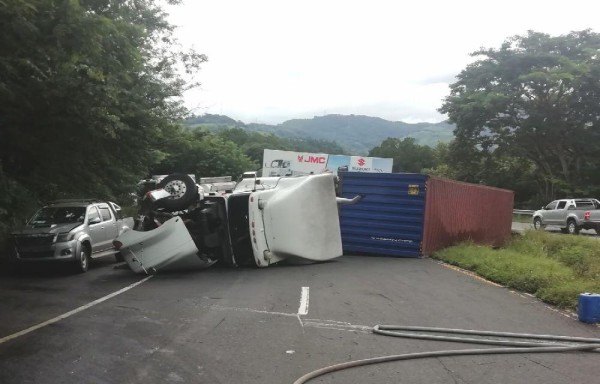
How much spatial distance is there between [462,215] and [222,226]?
952 centimetres

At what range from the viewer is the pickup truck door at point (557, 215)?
29828mm

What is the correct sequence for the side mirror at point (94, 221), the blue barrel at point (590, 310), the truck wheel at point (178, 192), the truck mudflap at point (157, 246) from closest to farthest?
the blue barrel at point (590, 310) < the truck mudflap at point (157, 246) < the truck wheel at point (178, 192) < the side mirror at point (94, 221)

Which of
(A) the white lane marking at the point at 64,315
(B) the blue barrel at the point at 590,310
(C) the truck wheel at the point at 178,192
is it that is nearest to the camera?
(A) the white lane marking at the point at 64,315

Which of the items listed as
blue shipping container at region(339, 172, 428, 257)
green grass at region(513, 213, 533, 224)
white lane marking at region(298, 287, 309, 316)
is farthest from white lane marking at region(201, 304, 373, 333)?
green grass at region(513, 213, 533, 224)

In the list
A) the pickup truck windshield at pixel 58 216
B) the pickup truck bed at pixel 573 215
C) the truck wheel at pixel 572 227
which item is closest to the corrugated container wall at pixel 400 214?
the pickup truck windshield at pixel 58 216

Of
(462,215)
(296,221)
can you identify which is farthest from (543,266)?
(462,215)

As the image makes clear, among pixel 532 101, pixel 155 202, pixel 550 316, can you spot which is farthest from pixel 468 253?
pixel 532 101

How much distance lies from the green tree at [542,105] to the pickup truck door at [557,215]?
434 inches

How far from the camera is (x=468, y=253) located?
15.5 metres

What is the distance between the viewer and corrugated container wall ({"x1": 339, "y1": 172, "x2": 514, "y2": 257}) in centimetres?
1683

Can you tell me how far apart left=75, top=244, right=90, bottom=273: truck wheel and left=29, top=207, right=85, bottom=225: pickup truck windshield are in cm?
78

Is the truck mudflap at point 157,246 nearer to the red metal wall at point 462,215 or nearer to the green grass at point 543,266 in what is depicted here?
the green grass at point 543,266

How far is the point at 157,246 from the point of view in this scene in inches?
480

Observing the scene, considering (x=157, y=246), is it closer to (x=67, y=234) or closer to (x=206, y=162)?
(x=67, y=234)
